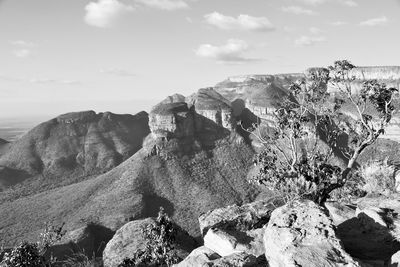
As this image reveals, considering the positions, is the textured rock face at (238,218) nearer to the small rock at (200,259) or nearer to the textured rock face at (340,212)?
the textured rock face at (340,212)

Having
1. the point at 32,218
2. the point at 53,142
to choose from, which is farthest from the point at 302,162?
the point at 53,142

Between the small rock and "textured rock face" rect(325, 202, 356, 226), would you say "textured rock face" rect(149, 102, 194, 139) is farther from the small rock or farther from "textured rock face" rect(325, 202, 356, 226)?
the small rock

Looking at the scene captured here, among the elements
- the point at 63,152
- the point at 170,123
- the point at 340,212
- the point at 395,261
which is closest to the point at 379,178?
the point at 340,212

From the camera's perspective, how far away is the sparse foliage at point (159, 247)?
27.0 meters

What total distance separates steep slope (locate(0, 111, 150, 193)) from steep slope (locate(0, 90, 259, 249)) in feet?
121

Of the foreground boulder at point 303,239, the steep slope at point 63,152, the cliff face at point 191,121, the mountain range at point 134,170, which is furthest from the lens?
the steep slope at point 63,152

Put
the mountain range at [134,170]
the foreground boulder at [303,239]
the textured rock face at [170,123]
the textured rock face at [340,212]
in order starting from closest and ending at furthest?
the foreground boulder at [303,239] → the textured rock face at [340,212] → the mountain range at [134,170] → the textured rock face at [170,123]

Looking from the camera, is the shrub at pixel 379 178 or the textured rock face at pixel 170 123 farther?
the textured rock face at pixel 170 123

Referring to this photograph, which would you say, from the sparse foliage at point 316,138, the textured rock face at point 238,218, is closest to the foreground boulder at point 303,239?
the sparse foliage at point 316,138

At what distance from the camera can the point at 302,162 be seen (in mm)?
26250

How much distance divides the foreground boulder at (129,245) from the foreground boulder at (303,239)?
23.5m

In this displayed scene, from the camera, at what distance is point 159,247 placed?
27750mm

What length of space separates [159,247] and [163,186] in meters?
97.3

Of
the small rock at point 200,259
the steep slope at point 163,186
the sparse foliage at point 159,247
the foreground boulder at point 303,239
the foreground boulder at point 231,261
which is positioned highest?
the foreground boulder at point 303,239
